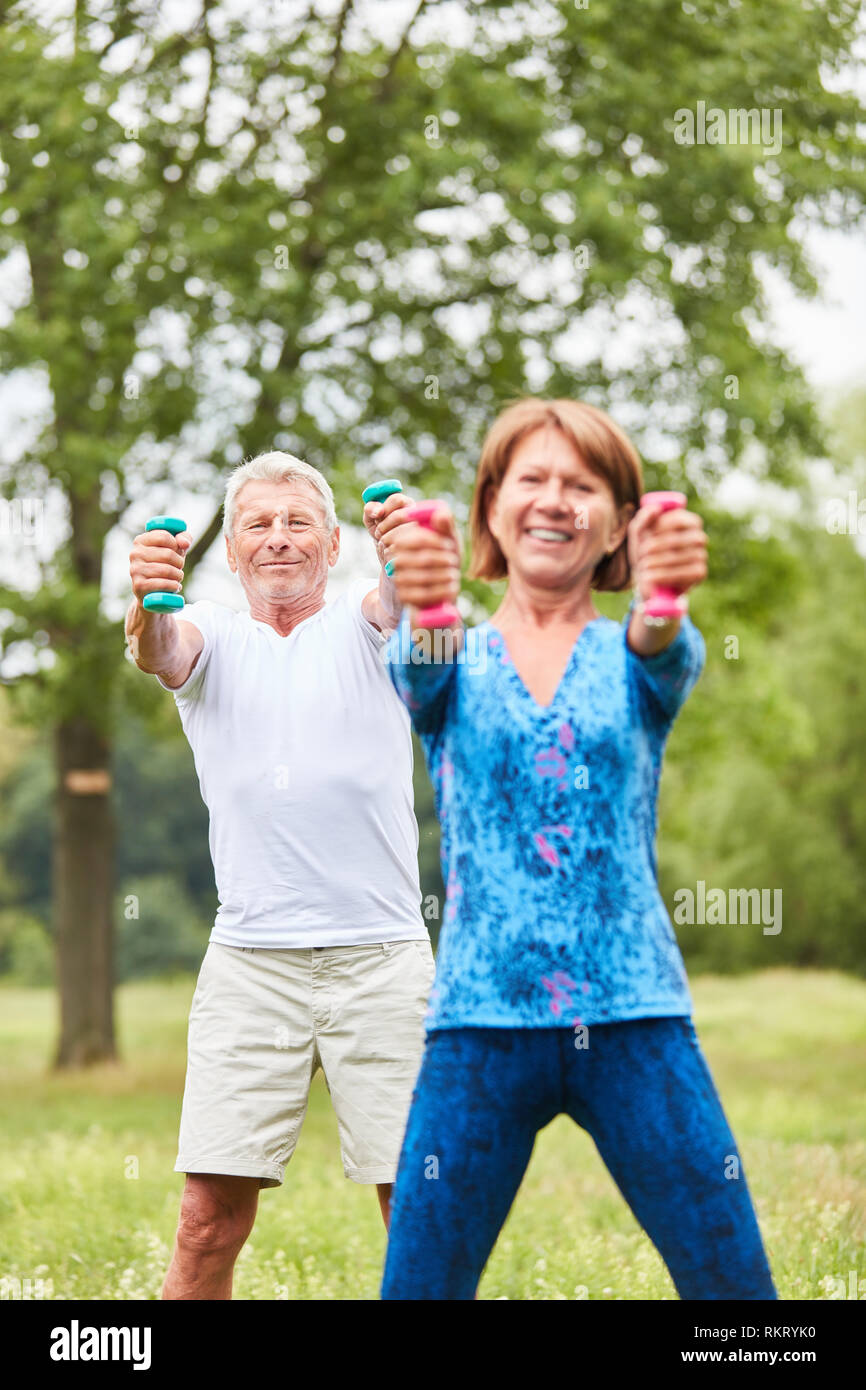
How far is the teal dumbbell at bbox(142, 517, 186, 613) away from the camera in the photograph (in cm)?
288

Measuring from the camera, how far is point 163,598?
2877 millimetres

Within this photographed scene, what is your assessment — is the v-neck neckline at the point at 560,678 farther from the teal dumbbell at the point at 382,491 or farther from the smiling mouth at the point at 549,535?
the teal dumbbell at the point at 382,491

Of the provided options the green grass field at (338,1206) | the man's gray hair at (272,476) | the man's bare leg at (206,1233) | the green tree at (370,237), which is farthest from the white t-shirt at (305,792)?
the green tree at (370,237)

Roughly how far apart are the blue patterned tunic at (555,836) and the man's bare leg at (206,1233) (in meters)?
1.13

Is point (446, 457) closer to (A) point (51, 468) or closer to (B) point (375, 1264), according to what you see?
(A) point (51, 468)

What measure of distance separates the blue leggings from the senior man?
37.9 inches

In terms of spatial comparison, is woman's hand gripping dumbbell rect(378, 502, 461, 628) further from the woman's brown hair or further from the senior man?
the senior man

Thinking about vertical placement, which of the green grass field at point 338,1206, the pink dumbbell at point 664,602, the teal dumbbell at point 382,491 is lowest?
the green grass field at point 338,1206

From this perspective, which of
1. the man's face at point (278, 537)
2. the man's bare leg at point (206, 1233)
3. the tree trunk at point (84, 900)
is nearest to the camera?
the man's bare leg at point (206, 1233)

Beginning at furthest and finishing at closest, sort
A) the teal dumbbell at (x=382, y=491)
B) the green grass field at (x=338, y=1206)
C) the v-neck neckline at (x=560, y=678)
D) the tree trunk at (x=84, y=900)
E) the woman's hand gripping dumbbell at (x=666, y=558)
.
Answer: the tree trunk at (x=84, y=900), the green grass field at (x=338, y=1206), the teal dumbbell at (x=382, y=491), the v-neck neckline at (x=560, y=678), the woman's hand gripping dumbbell at (x=666, y=558)

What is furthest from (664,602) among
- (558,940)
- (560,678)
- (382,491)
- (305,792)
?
(305,792)

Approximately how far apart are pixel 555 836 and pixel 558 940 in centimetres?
16

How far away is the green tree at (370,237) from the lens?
10.5 metres
